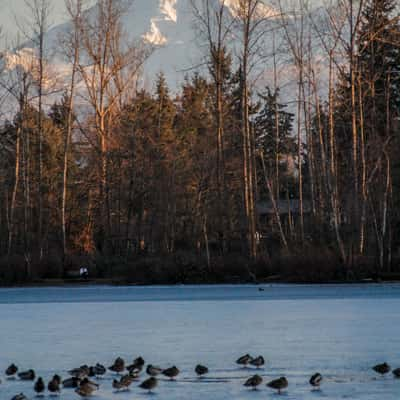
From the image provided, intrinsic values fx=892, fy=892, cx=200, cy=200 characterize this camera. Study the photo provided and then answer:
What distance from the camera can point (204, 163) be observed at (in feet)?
148

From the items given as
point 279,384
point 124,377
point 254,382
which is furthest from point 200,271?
point 279,384

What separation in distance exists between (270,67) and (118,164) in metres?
9.49

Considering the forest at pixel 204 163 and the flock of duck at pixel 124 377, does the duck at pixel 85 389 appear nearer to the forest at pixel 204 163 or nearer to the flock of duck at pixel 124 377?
the flock of duck at pixel 124 377

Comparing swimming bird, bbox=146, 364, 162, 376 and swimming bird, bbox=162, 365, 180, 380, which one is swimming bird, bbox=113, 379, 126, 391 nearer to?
swimming bird, bbox=146, 364, 162, 376

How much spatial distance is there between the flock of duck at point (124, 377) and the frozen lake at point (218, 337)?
0.33 ft

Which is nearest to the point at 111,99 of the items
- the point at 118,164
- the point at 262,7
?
the point at 118,164

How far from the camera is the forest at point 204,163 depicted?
100 feet

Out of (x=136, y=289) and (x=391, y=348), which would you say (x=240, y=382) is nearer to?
(x=391, y=348)

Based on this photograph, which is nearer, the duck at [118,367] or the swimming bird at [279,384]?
the swimming bird at [279,384]

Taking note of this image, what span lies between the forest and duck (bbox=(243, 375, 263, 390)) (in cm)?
1833

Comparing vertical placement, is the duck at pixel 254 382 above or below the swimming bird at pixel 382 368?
below

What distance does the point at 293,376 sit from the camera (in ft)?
35.3

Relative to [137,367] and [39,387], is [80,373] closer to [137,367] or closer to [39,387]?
[39,387]

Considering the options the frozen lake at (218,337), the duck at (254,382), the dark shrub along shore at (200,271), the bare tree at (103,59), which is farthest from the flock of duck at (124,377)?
the bare tree at (103,59)
